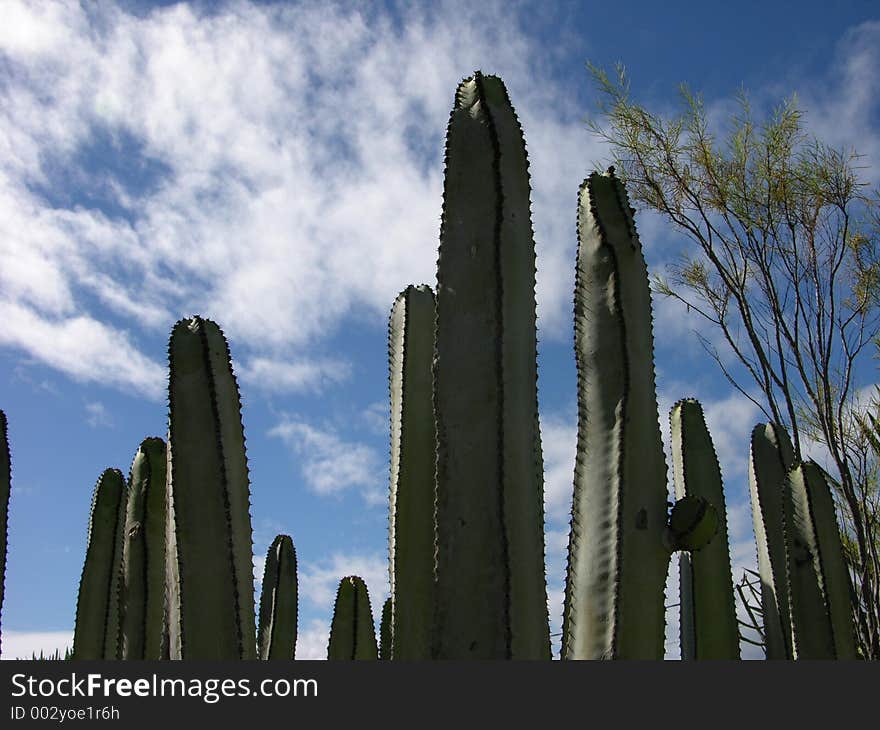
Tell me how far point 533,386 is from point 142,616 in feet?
5.95

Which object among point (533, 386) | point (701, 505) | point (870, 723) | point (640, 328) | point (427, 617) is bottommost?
point (870, 723)

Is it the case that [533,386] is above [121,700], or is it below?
above

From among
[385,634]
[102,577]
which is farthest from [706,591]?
[102,577]

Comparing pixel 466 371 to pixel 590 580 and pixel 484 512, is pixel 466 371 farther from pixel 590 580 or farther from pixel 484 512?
pixel 590 580

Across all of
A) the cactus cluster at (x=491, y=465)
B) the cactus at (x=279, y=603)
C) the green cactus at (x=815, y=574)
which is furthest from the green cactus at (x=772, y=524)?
the cactus at (x=279, y=603)

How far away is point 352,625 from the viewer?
351cm

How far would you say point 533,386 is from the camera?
2.09m

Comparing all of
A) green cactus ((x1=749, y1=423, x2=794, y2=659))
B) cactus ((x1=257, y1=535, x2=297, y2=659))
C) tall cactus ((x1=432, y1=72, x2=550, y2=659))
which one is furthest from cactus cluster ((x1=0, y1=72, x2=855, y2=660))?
cactus ((x1=257, y1=535, x2=297, y2=659))

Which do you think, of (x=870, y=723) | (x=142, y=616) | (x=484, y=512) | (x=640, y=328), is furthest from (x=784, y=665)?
(x=142, y=616)

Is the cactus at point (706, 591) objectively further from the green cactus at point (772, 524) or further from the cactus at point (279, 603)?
the cactus at point (279, 603)

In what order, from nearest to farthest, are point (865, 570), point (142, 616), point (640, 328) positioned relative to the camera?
point (640, 328) < point (142, 616) < point (865, 570)

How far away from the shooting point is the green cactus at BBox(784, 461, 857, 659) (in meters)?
3.23

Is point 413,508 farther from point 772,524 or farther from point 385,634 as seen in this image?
point 772,524

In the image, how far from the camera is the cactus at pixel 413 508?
248 centimetres
